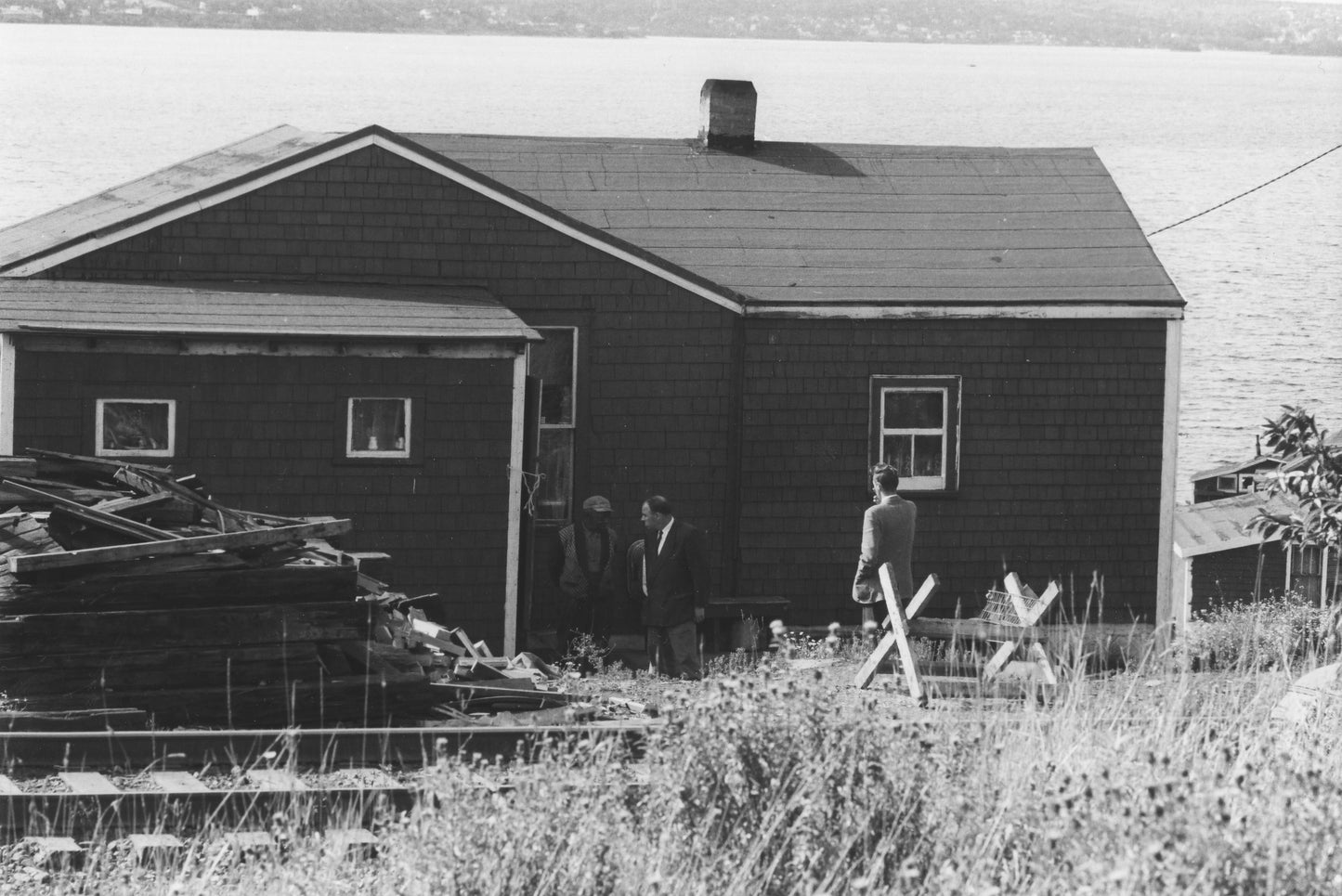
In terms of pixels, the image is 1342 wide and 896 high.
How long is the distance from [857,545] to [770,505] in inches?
39.4

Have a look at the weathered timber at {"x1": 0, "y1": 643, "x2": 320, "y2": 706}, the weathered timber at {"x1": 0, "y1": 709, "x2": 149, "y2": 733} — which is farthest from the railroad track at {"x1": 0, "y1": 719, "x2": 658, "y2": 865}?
the weathered timber at {"x1": 0, "y1": 643, "x2": 320, "y2": 706}

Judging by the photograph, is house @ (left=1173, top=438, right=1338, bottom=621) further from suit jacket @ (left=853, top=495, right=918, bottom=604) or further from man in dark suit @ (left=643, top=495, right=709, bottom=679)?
suit jacket @ (left=853, top=495, right=918, bottom=604)

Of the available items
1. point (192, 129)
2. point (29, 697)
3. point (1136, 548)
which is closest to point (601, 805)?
point (29, 697)

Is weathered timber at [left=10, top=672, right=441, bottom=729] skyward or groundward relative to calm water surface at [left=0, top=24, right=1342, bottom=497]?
groundward

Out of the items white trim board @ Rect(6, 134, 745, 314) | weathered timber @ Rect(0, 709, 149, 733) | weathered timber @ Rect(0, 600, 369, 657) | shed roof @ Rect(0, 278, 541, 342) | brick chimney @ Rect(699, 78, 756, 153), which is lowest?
weathered timber @ Rect(0, 709, 149, 733)

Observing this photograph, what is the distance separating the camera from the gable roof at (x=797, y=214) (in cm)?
1825

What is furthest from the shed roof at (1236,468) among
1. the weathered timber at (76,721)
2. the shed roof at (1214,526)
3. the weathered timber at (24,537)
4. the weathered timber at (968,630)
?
the weathered timber at (76,721)

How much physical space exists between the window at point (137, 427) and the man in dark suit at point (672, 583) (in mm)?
4465

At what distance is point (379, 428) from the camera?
17.0 meters

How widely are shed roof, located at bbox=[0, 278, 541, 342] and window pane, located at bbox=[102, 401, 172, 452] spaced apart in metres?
0.79

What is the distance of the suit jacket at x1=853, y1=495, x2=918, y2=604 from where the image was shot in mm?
14383

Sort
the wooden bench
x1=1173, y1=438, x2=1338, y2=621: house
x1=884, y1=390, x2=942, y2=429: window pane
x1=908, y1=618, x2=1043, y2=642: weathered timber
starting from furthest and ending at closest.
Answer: x1=1173, y1=438, x2=1338, y2=621: house
x1=884, y1=390, x2=942, y2=429: window pane
the wooden bench
x1=908, y1=618, x2=1043, y2=642: weathered timber

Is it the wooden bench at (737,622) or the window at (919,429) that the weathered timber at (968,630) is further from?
the window at (919,429)

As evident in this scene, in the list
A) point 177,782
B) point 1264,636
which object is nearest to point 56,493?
point 177,782
